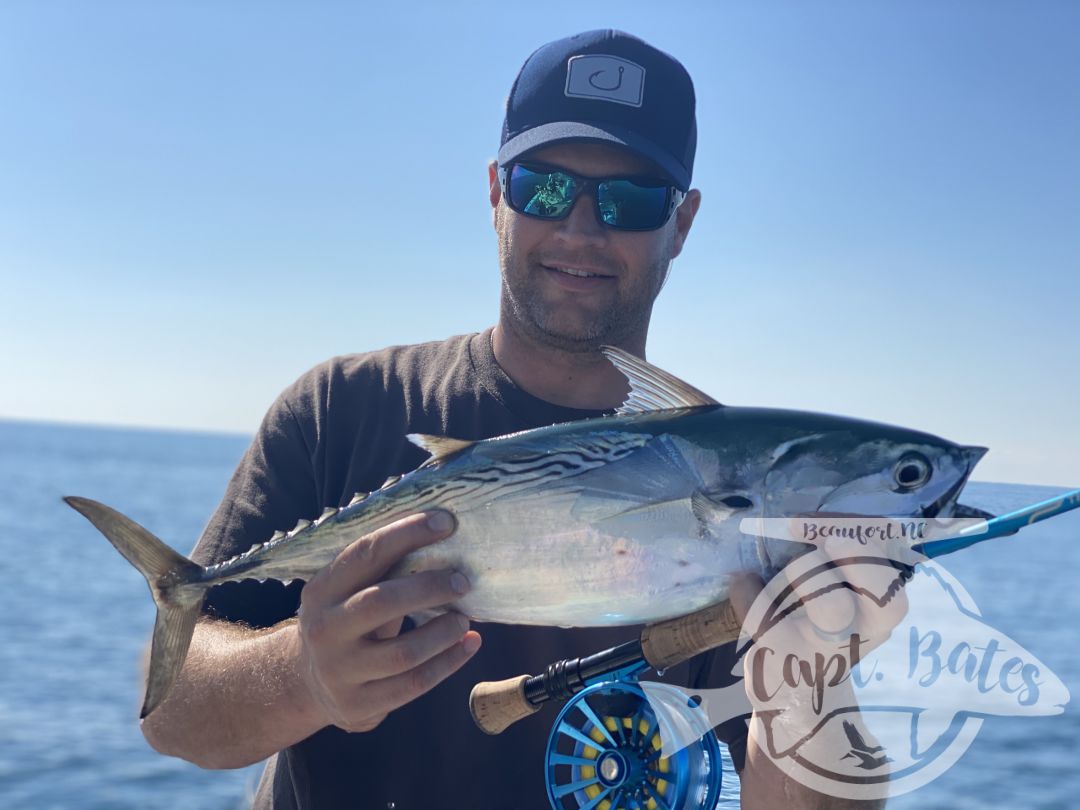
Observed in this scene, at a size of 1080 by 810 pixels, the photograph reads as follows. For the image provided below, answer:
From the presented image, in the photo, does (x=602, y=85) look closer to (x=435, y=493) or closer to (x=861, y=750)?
(x=435, y=493)

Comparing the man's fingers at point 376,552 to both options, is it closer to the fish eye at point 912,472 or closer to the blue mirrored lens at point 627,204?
the fish eye at point 912,472

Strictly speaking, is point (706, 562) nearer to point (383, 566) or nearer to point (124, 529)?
point (383, 566)

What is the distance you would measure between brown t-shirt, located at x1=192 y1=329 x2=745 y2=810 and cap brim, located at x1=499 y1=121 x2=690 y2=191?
31.7 inches

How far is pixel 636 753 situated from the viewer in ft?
9.21

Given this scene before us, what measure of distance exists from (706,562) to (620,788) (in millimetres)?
839

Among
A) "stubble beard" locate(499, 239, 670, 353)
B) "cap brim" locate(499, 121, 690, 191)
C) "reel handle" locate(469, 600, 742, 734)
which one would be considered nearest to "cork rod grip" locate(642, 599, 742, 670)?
"reel handle" locate(469, 600, 742, 734)

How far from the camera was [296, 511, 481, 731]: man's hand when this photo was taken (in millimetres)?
2457

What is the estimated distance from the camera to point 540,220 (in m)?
3.71

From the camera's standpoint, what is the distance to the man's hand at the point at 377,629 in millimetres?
2457

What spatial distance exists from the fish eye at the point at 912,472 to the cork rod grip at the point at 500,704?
1.22 m

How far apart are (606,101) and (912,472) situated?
205cm

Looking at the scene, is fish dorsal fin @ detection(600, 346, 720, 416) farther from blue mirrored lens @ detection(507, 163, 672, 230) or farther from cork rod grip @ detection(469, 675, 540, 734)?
blue mirrored lens @ detection(507, 163, 672, 230)

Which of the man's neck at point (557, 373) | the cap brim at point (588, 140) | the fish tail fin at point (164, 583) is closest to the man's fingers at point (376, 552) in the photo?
the fish tail fin at point (164, 583)

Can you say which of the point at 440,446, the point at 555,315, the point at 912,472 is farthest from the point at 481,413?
the point at 912,472
